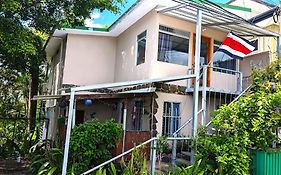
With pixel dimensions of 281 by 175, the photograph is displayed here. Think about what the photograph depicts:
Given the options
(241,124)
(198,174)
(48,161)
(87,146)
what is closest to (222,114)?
(241,124)

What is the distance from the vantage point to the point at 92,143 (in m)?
8.81

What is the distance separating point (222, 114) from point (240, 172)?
1510mm

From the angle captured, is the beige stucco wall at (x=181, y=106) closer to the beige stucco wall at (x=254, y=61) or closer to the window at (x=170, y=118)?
the window at (x=170, y=118)

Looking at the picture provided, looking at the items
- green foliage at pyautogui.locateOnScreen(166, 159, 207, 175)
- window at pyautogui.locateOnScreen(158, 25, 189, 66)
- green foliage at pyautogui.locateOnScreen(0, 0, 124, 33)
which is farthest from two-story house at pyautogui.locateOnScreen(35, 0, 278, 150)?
green foliage at pyautogui.locateOnScreen(166, 159, 207, 175)

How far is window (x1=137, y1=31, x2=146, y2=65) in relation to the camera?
12.2 meters

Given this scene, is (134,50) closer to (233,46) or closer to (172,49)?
(172,49)

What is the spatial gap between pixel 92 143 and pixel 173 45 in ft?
17.9

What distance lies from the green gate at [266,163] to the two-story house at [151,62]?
3.87m

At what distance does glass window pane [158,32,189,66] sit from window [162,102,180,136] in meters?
1.81

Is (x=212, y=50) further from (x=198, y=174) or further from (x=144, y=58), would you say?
(x=198, y=174)

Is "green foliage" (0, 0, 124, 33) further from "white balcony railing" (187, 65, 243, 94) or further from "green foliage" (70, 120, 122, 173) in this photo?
"green foliage" (70, 120, 122, 173)

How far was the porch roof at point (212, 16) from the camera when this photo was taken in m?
9.52

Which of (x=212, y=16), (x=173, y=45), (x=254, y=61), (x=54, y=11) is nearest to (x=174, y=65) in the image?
(x=173, y=45)

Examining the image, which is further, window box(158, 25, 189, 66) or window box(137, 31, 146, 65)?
window box(137, 31, 146, 65)
